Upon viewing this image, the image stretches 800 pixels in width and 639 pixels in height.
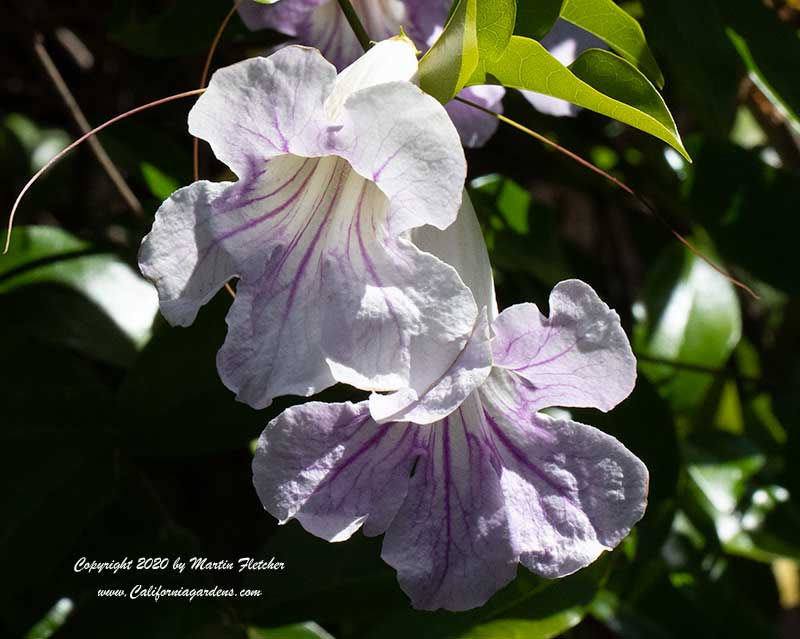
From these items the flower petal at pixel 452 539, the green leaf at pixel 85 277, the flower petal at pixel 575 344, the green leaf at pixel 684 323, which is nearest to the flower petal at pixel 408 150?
the flower petal at pixel 575 344

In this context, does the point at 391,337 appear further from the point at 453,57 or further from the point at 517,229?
the point at 517,229

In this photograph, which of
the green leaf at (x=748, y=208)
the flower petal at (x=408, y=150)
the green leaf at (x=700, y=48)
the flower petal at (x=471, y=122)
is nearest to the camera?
the flower petal at (x=408, y=150)

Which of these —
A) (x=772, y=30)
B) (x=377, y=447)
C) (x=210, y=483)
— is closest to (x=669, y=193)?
(x=772, y=30)

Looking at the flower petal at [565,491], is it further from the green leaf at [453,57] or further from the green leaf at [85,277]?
the green leaf at [85,277]

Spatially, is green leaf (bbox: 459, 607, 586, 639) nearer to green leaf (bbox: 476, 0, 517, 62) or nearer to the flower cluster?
the flower cluster

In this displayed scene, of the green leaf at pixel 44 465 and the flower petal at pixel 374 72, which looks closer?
the flower petal at pixel 374 72

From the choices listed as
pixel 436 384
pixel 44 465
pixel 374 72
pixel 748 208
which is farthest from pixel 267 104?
pixel 748 208

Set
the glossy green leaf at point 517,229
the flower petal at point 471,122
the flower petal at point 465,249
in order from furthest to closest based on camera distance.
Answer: the glossy green leaf at point 517,229 < the flower petal at point 471,122 < the flower petal at point 465,249
